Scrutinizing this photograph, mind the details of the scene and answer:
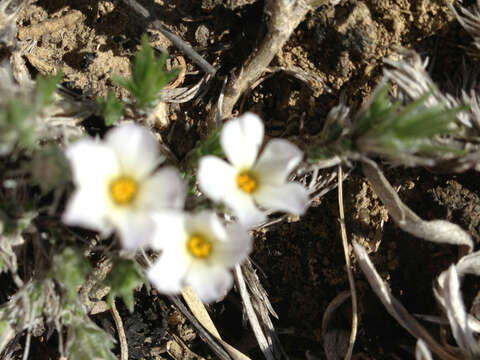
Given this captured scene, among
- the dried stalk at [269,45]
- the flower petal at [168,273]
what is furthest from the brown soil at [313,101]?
the flower petal at [168,273]

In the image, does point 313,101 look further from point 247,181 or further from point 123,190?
point 123,190

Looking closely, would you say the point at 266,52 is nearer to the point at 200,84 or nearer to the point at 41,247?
the point at 200,84

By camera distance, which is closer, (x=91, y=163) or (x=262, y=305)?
(x=91, y=163)

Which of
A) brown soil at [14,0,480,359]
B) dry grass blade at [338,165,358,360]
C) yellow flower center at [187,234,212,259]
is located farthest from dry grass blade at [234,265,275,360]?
yellow flower center at [187,234,212,259]

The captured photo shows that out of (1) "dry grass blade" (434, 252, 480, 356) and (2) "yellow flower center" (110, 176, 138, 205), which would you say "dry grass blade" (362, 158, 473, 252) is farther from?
(2) "yellow flower center" (110, 176, 138, 205)

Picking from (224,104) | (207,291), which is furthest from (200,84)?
(207,291)

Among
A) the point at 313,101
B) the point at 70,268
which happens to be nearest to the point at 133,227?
the point at 70,268

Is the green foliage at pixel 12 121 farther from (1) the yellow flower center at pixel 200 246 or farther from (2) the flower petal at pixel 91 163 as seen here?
(1) the yellow flower center at pixel 200 246
